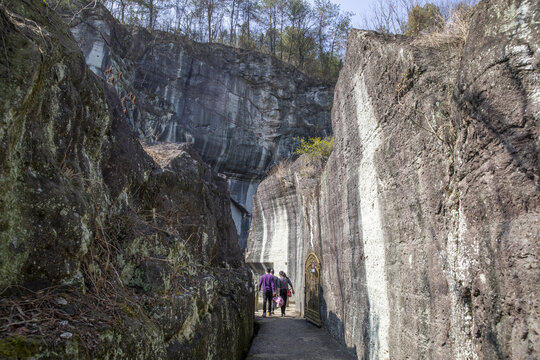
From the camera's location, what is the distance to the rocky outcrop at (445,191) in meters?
2.50

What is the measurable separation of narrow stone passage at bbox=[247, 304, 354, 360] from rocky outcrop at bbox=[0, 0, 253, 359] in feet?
4.43

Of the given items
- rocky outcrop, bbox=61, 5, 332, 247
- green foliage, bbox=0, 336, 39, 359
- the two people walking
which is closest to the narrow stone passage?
the two people walking

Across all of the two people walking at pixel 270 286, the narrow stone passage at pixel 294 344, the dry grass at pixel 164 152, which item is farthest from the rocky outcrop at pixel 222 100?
the narrow stone passage at pixel 294 344

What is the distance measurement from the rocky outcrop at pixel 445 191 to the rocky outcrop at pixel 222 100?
742 inches

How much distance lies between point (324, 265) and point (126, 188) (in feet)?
17.4

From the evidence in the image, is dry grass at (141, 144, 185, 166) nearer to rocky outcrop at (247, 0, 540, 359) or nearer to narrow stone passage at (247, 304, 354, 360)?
rocky outcrop at (247, 0, 540, 359)

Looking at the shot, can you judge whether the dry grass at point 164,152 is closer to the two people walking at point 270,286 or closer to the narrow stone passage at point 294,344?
the narrow stone passage at point 294,344

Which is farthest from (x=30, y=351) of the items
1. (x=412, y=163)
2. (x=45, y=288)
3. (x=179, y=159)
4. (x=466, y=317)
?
(x=179, y=159)

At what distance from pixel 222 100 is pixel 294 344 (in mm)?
21409

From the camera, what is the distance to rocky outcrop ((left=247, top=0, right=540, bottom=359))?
2.50 metres

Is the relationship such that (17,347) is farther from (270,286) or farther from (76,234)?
(270,286)

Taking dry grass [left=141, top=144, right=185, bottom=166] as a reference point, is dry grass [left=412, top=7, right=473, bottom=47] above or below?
above

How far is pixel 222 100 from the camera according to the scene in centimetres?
2650

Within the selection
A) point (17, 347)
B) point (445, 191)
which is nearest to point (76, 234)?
point (17, 347)
